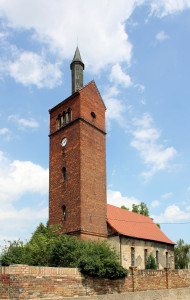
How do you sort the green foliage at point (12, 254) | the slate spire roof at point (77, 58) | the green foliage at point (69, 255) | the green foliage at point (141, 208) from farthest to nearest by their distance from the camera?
the green foliage at point (141, 208) → the slate spire roof at point (77, 58) → the green foliage at point (12, 254) → the green foliage at point (69, 255)

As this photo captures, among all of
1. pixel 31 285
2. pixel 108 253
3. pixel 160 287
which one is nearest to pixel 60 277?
pixel 31 285

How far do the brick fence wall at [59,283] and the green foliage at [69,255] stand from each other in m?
0.47

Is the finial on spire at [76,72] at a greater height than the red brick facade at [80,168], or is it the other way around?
the finial on spire at [76,72]

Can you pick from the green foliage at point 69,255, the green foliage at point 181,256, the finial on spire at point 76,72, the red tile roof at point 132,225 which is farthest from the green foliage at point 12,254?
the green foliage at point 181,256

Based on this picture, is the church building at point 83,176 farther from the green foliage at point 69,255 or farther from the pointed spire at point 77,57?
the green foliage at point 69,255

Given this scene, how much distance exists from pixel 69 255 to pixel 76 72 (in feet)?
51.2

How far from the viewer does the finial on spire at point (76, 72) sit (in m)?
25.7

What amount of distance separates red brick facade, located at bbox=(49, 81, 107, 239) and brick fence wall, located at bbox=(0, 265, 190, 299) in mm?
5828

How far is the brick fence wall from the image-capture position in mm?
10148

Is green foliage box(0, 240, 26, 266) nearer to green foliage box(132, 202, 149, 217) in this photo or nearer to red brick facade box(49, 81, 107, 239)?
red brick facade box(49, 81, 107, 239)

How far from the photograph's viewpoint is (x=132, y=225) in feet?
91.1

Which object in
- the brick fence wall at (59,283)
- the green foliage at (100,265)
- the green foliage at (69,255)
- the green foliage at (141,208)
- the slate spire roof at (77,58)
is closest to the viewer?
the brick fence wall at (59,283)

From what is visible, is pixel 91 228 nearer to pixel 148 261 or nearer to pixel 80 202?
pixel 80 202

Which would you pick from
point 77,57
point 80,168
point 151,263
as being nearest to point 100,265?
point 80,168
